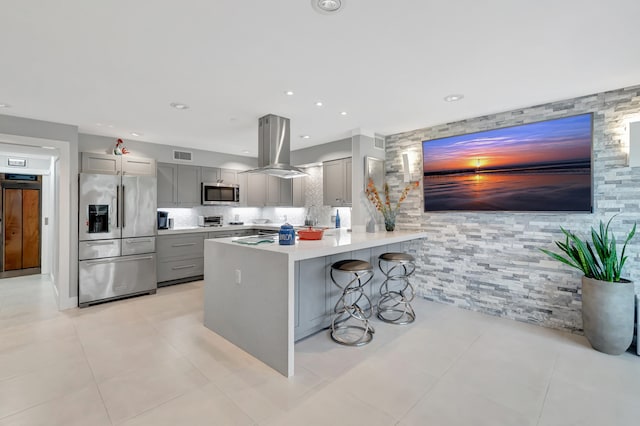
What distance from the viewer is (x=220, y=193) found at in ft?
19.0

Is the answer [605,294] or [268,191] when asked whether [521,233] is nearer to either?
[605,294]

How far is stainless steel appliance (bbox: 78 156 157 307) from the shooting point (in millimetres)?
4023

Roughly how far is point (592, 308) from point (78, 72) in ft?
16.7

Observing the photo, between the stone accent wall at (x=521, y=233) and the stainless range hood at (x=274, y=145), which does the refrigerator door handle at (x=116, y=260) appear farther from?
the stone accent wall at (x=521, y=233)

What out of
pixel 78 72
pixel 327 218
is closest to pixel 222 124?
pixel 78 72

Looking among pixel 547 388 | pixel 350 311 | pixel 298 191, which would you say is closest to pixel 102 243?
pixel 298 191

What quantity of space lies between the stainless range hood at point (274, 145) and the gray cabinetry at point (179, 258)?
2.22 metres

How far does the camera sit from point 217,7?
1751 millimetres

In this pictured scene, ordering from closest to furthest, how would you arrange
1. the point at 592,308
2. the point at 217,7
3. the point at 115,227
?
the point at 217,7
the point at 592,308
the point at 115,227

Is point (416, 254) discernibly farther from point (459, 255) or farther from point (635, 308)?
point (635, 308)

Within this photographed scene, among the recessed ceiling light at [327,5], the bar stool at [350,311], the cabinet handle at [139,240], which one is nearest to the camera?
the recessed ceiling light at [327,5]

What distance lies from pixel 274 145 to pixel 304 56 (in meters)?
1.56

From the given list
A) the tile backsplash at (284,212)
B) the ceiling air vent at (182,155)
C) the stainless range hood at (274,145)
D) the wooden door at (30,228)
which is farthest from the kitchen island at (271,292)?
the wooden door at (30,228)

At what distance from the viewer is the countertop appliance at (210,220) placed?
568 cm
